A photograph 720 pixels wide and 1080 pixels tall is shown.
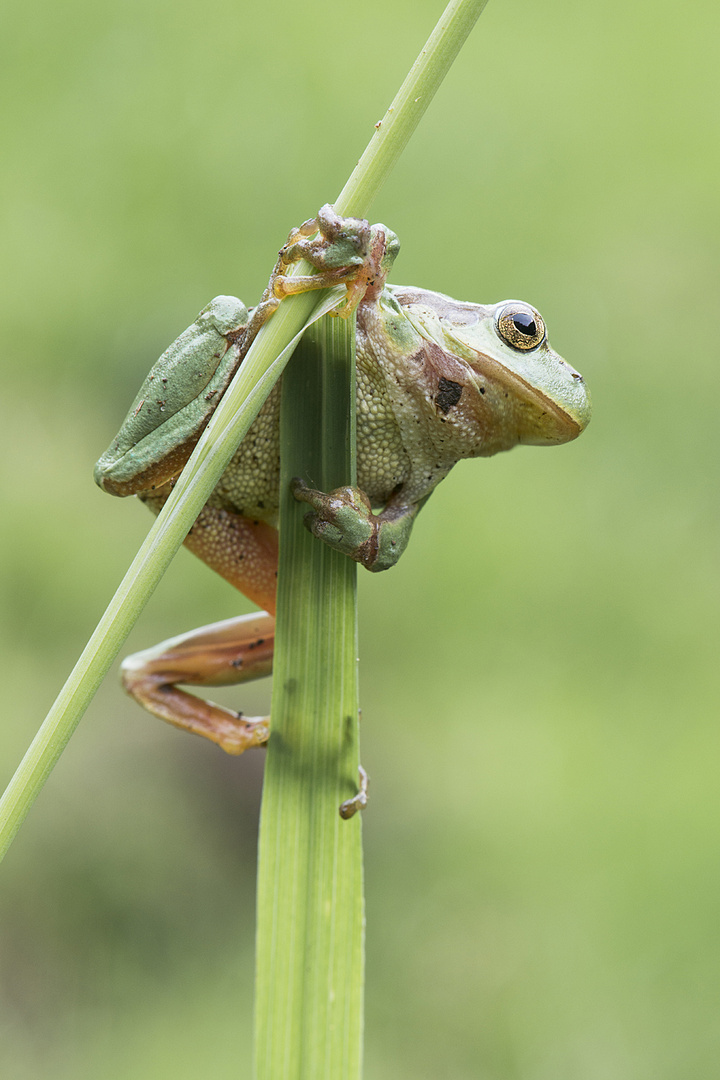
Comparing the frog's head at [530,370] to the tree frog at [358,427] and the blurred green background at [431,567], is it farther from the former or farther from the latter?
the blurred green background at [431,567]

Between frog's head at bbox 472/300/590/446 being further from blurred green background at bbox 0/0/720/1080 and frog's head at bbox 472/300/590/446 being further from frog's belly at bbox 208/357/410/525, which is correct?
blurred green background at bbox 0/0/720/1080

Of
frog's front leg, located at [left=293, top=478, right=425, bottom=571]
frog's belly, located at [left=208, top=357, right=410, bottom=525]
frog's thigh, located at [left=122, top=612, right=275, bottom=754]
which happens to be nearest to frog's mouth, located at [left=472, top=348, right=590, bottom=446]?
frog's belly, located at [left=208, top=357, right=410, bottom=525]

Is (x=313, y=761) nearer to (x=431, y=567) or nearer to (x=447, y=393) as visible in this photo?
(x=447, y=393)

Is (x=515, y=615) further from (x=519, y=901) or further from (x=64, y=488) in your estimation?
(x=64, y=488)

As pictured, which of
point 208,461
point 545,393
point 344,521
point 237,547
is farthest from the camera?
point 237,547

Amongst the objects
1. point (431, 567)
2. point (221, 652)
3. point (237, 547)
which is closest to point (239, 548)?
point (237, 547)

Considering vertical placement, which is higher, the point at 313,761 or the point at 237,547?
the point at 237,547

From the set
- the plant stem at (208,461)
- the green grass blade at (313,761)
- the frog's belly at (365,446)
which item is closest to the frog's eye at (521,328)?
the frog's belly at (365,446)
